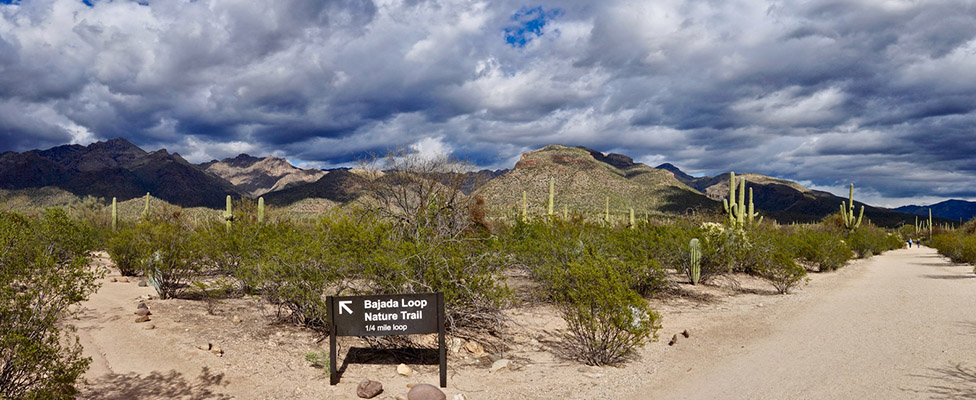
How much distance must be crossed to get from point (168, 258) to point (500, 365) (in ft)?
30.2

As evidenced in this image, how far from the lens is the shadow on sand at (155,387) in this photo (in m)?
6.46

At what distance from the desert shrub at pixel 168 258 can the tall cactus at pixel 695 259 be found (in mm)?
14299

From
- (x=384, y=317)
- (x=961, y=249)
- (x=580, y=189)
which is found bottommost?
(x=961, y=249)

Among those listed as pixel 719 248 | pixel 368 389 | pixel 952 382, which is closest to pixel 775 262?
pixel 719 248

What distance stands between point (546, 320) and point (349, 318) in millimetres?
5597

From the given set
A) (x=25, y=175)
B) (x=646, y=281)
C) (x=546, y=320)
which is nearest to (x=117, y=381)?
(x=546, y=320)

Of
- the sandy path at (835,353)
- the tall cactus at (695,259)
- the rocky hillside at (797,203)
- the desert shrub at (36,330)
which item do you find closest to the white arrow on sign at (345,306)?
the desert shrub at (36,330)

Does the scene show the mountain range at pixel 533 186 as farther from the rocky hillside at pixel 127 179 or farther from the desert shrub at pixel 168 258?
the desert shrub at pixel 168 258

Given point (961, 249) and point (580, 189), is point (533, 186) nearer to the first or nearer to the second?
point (580, 189)

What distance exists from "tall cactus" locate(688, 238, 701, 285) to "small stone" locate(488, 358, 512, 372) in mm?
10305

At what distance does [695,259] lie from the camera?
54.2 ft

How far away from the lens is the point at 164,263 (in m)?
12.4

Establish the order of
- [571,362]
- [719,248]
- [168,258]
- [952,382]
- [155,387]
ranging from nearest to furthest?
[952,382]
[155,387]
[571,362]
[168,258]
[719,248]

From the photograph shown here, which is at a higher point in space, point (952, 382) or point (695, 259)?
point (695, 259)
